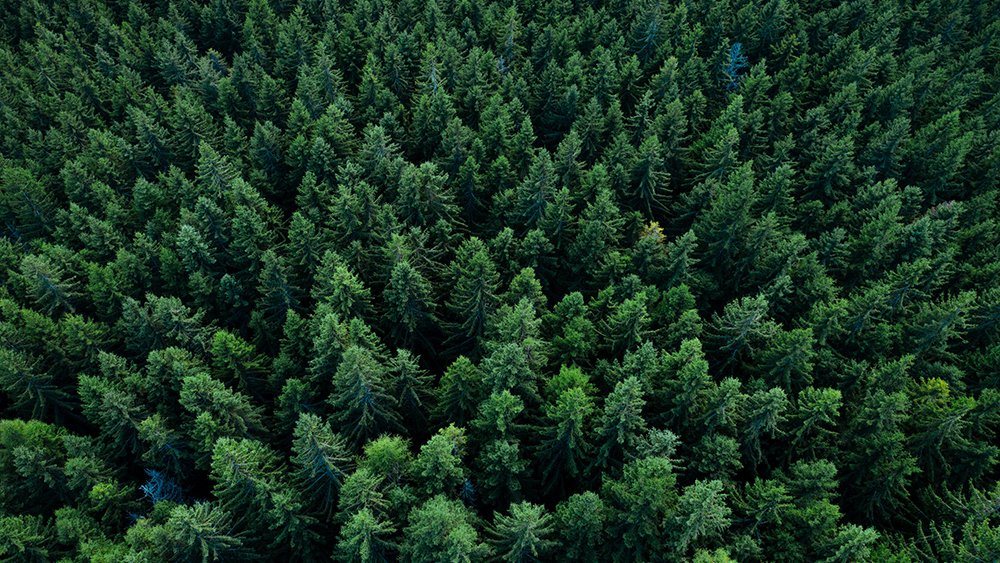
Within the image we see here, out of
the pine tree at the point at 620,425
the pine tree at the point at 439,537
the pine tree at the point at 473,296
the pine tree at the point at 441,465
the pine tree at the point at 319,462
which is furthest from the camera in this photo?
the pine tree at the point at 473,296

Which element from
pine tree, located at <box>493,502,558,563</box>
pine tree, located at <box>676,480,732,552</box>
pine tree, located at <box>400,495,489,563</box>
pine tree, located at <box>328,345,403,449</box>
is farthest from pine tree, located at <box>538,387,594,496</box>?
pine tree, located at <box>328,345,403,449</box>

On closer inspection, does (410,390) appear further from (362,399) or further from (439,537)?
(439,537)

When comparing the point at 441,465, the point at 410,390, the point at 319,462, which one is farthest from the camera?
the point at 410,390

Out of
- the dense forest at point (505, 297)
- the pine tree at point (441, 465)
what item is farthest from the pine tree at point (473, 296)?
the pine tree at point (441, 465)

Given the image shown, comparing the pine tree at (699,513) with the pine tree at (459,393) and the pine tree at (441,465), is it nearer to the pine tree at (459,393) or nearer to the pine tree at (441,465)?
the pine tree at (441,465)

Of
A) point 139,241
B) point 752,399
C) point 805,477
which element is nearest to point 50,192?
point 139,241

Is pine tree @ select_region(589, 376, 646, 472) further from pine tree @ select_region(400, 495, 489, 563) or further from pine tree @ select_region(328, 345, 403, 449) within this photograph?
pine tree @ select_region(328, 345, 403, 449)

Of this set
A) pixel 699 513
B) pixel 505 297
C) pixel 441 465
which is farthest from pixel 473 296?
pixel 699 513

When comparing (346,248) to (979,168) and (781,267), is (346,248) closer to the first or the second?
(781,267)
